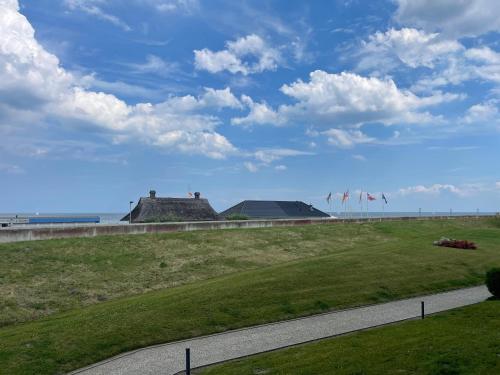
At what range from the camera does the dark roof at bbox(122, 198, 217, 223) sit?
54.2 m

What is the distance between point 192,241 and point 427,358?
82.2ft

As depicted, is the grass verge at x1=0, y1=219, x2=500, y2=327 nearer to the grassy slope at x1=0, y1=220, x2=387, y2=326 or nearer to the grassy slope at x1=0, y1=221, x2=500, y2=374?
the grassy slope at x1=0, y1=220, x2=387, y2=326

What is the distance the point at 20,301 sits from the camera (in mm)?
21266

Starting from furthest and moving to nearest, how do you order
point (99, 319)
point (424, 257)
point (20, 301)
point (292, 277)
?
1. point (424, 257)
2. point (292, 277)
3. point (20, 301)
4. point (99, 319)

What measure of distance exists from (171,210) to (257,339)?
138ft

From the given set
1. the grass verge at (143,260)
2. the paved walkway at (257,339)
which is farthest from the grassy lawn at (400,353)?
the grass verge at (143,260)

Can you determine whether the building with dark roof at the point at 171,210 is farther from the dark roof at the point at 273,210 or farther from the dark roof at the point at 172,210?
the dark roof at the point at 273,210

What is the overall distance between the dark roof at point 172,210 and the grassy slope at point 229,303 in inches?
1165

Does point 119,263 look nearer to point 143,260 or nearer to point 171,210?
point 143,260

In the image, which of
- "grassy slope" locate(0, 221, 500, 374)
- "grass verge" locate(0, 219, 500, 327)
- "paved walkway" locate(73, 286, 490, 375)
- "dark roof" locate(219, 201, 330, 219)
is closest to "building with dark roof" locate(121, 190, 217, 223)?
"dark roof" locate(219, 201, 330, 219)

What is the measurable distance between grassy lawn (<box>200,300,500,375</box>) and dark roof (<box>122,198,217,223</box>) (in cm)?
4028

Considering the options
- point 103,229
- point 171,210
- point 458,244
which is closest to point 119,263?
point 103,229

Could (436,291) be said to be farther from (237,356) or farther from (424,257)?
(237,356)

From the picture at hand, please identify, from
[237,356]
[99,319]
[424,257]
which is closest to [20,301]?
[99,319]
